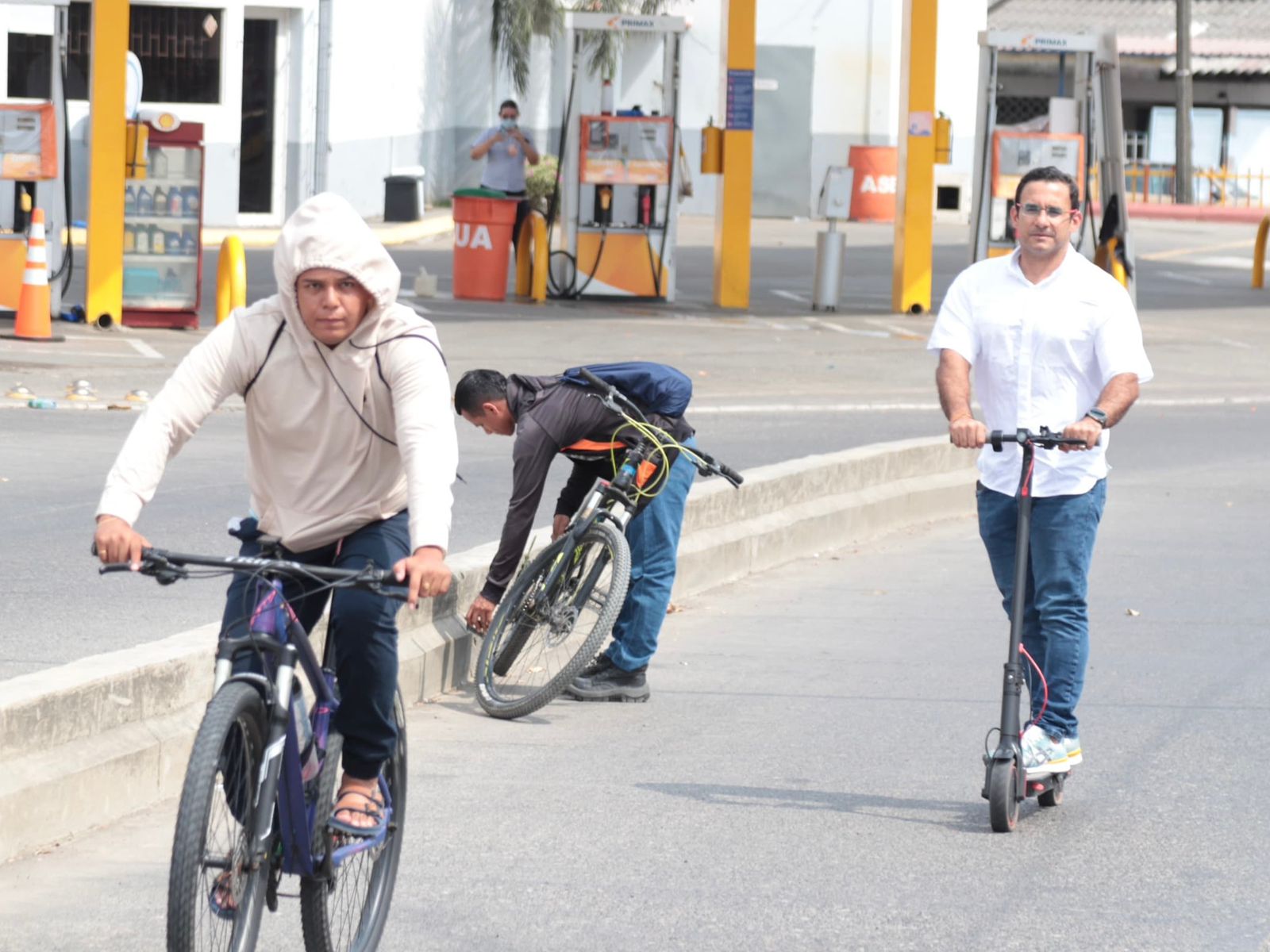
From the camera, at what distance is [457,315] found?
21.1 metres

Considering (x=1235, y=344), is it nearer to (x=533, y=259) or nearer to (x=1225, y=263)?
(x=533, y=259)

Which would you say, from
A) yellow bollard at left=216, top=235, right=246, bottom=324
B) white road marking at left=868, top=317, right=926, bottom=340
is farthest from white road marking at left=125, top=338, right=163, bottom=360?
white road marking at left=868, top=317, right=926, bottom=340

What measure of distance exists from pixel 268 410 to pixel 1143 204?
43.4 metres

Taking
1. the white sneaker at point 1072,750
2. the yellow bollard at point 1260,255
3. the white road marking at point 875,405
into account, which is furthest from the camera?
the yellow bollard at point 1260,255

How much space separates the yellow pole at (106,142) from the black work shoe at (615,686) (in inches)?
463

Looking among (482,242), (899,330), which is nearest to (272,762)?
(899,330)

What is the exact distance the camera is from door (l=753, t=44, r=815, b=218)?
4116 centimetres

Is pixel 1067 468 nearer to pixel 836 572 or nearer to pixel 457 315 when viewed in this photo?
pixel 836 572

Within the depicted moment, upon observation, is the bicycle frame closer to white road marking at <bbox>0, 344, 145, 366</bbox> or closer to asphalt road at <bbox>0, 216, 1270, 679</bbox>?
asphalt road at <bbox>0, 216, 1270, 679</bbox>

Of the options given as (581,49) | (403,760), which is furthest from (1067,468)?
(581,49)

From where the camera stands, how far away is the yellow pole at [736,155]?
73.9ft

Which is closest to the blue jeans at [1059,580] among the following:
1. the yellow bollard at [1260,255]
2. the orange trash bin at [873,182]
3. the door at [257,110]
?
the yellow bollard at [1260,255]

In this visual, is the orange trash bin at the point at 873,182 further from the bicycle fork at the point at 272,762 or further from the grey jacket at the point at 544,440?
the bicycle fork at the point at 272,762

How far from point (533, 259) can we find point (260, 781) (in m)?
18.8
